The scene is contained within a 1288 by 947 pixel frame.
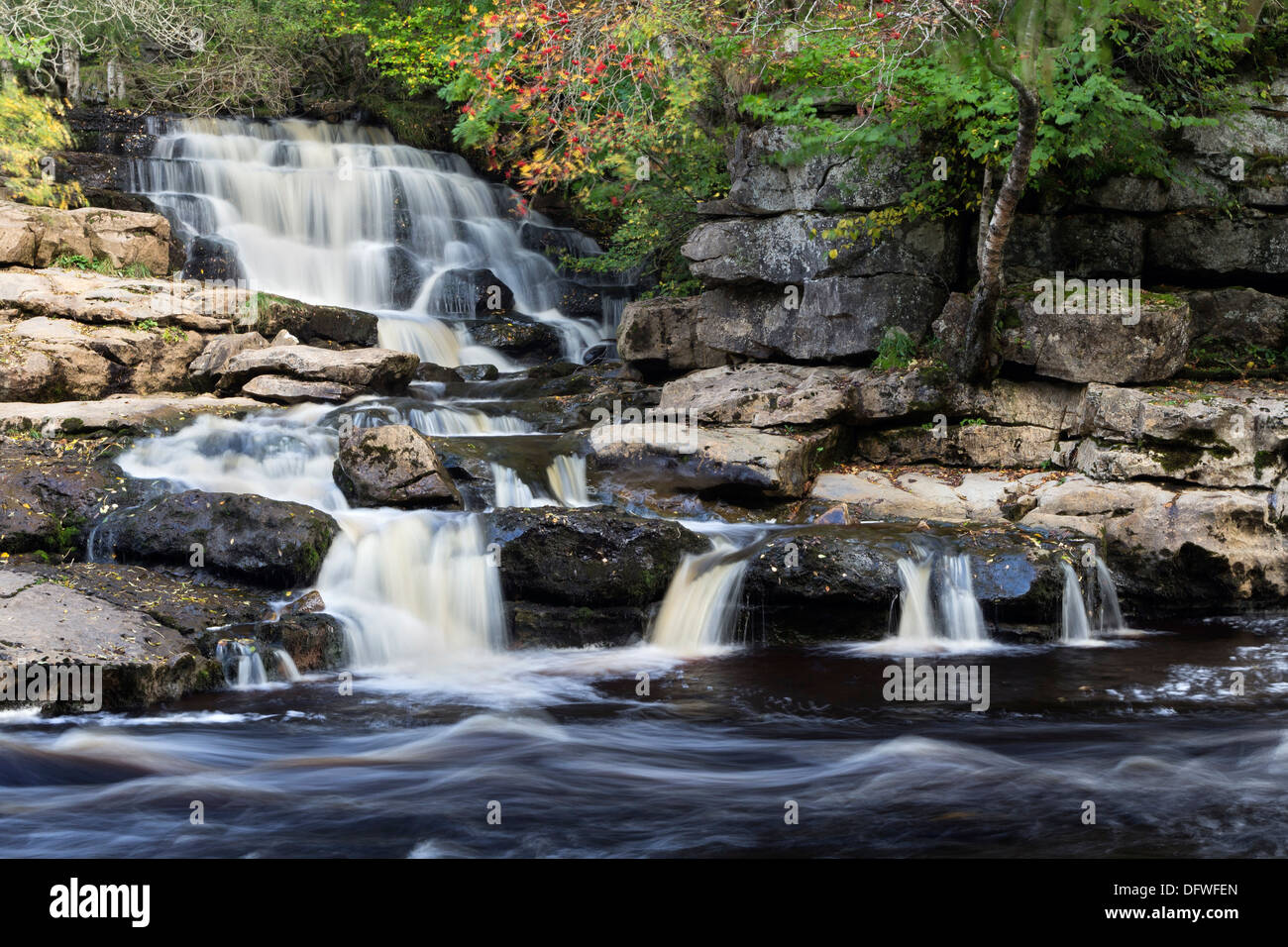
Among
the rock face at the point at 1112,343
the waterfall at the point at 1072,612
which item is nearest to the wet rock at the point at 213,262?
the rock face at the point at 1112,343

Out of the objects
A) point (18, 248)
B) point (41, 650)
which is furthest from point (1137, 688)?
point (18, 248)

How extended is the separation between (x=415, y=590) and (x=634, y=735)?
2.91 meters

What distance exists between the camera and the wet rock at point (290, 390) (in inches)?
467

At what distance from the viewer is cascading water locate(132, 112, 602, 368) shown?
52.3ft

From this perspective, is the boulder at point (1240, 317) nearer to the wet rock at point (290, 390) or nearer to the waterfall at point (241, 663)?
the wet rock at point (290, 390)

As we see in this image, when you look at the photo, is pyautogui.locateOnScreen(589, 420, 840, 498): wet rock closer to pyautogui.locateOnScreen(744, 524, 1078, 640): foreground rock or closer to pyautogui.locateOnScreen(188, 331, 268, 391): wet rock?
pyautogui.locateOnScreen(744, 524, 1078, 640): foreground rock

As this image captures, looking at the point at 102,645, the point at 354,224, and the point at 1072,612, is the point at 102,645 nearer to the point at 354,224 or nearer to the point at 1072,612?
the point at 1072,612

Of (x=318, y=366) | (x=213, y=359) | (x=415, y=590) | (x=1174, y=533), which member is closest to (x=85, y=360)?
(x=213, y=359)

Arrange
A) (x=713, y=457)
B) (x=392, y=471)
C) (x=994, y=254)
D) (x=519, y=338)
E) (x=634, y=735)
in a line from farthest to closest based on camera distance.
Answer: (x=519, y=338), (x=713, y=457), (x=994, y=254), (x=392, y=471), (x=634, y=735)

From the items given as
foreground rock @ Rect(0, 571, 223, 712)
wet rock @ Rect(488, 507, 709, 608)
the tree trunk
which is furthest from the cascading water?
foreground rock @ Rect(0, 571, 223, 712)

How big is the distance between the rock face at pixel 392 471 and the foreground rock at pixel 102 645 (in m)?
2.72

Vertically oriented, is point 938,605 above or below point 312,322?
below

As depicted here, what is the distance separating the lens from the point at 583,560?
850 cm
